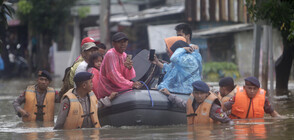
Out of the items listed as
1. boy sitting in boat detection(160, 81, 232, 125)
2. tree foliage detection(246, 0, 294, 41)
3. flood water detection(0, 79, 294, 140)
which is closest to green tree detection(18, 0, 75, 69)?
tree foliage detection(246, 0, 294, 41)

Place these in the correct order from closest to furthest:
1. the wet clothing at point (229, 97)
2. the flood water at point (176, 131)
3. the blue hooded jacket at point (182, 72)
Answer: the flood water at point (176, 131)
the wet clothing at point (229, 97)
the blue hooded jacket at point (182, 72)

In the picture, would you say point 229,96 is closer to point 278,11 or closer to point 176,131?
point 176,131

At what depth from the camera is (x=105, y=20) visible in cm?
2453

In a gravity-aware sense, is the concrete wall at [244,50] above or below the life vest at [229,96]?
above

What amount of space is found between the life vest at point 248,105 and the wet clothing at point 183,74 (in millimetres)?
805

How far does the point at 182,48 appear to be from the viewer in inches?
379

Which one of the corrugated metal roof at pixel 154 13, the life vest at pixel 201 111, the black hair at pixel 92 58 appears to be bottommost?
the life vest at pixel 201 111

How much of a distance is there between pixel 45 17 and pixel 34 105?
19.5 metres

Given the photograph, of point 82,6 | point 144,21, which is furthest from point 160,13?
point 82,6

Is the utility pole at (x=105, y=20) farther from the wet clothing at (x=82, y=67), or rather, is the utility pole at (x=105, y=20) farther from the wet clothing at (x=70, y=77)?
the wet clothing at (x=82, y=67)

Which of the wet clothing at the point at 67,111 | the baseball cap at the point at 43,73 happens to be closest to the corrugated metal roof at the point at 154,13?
the baseball cap at the point at 43,73

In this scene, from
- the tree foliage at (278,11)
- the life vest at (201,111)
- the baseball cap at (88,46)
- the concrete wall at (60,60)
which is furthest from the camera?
the concrete wall at (60,60)

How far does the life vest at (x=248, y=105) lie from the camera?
30.0ft

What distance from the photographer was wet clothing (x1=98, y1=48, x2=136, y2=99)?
29.8ft
